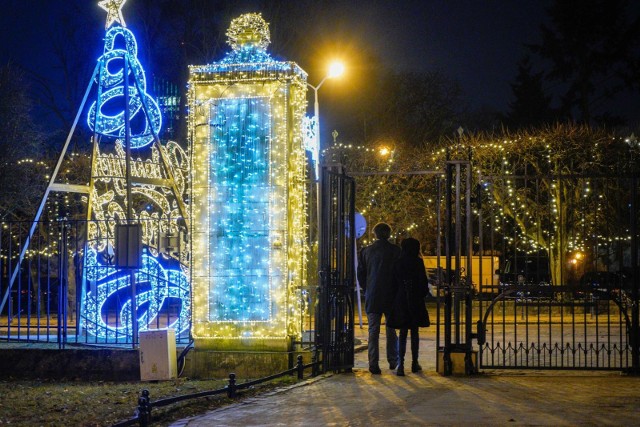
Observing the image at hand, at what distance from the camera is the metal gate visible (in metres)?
12.7

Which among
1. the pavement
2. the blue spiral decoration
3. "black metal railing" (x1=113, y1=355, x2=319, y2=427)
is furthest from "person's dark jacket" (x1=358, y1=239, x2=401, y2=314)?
the blue spiral decoration

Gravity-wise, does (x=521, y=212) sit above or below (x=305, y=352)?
above

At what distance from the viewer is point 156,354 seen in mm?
13195

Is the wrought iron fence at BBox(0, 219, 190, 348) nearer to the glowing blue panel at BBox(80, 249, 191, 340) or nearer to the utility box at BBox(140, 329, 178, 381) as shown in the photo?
the glowing blue panel at BBox(80, 249, 191, 340)

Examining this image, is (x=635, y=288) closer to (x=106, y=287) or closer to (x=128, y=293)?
(x=128, y=293)

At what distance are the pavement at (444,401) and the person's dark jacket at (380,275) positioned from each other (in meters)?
0.94

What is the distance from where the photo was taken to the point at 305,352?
43.7 feet

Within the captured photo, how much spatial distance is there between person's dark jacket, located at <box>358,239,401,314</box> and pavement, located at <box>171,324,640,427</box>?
36.8 inches

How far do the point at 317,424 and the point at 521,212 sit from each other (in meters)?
21.8

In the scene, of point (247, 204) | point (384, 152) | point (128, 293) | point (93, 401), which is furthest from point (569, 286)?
point (384, 152)

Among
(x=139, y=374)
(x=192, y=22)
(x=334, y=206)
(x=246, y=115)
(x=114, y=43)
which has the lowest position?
(x=139, y=374)

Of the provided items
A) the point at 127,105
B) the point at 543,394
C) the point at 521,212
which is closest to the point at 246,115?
the point at 127,105

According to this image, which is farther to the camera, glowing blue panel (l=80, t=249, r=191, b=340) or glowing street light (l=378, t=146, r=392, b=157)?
glowing street light (l=378, t=146, r=392, b=157)

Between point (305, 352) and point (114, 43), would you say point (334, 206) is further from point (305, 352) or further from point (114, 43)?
Answer: point (114, 43)
